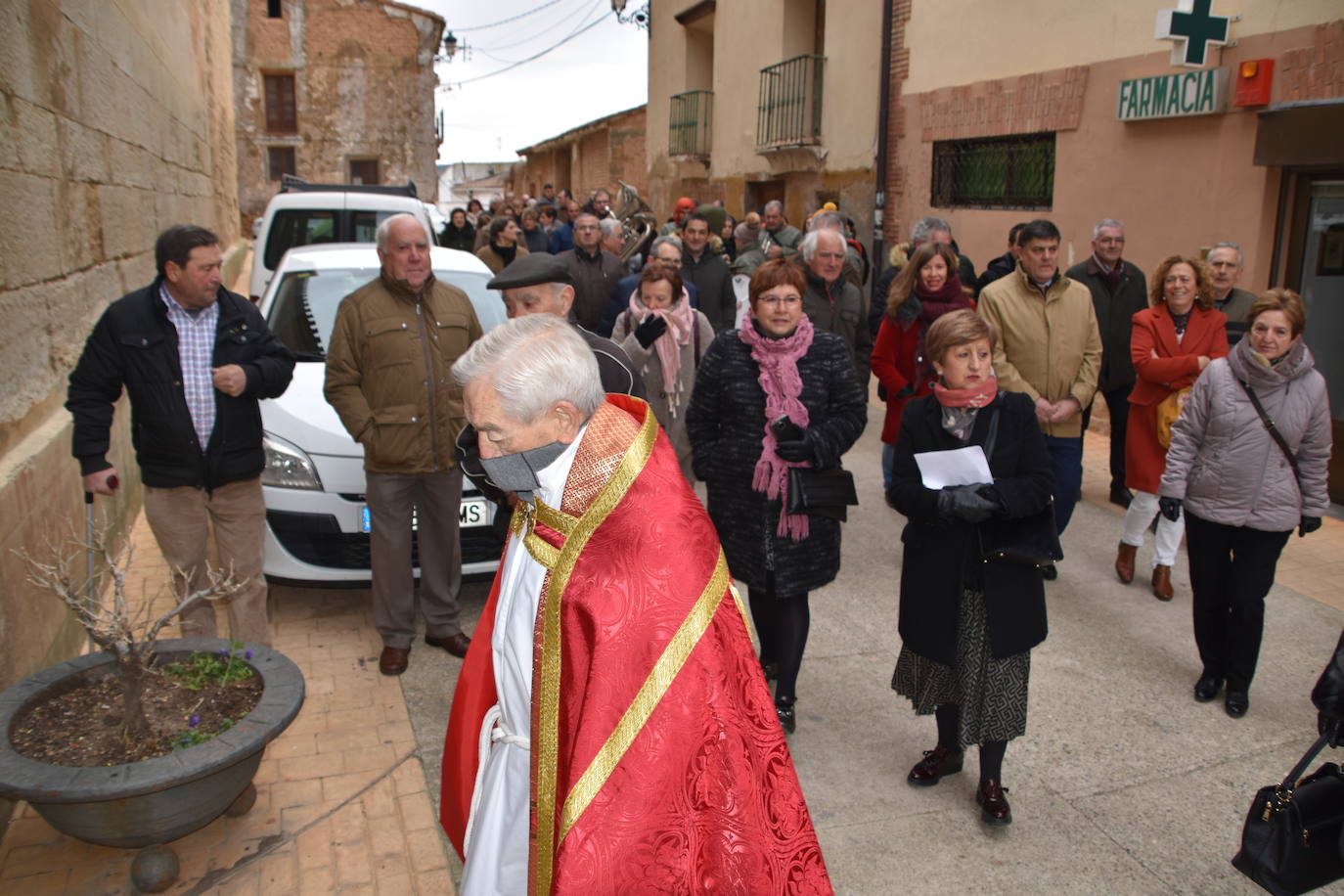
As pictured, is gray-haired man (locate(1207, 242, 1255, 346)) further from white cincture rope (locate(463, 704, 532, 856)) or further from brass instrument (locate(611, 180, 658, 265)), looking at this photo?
white cincture rope (locate(463, 704, 532, 856))

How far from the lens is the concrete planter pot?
2.93m

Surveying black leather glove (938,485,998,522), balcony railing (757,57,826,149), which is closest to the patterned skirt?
black leather glove (938,485,998,522)

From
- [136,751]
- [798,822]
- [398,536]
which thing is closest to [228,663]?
[136,751]

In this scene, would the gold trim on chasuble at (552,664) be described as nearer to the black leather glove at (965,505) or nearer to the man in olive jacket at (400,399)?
the black leather glove at (965,505)

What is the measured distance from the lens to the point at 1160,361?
596 centimetres

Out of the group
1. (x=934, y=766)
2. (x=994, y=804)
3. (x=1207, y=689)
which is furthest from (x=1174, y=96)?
(x=994, y=804)

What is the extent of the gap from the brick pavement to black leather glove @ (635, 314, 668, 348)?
210 cm

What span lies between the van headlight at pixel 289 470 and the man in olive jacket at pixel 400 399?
434 mm

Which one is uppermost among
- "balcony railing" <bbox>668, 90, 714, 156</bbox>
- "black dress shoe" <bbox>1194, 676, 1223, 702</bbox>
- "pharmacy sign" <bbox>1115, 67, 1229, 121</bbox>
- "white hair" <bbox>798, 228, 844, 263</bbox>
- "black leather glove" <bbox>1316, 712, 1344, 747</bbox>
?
Answer: "balcony railing" <bbox>668, 90, 714, 156</bbox>

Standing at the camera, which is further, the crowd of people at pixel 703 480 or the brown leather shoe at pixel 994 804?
the brown leather shoe at pixel 994 804

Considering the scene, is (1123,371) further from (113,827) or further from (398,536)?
(113,827)

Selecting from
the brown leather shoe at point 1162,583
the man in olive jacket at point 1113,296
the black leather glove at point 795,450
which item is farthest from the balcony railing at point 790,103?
the black leather glove at point 795,450

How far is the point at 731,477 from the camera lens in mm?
4152

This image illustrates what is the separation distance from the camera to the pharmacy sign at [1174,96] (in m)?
8.22
